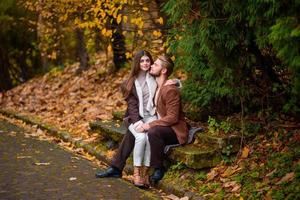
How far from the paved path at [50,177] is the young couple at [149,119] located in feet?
1.13

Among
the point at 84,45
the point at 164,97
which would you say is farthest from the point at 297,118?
the point at 84,45

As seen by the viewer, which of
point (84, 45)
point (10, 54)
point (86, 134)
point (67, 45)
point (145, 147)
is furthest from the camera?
point (67, 45)

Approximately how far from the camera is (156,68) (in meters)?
7.80

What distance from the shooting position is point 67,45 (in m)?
24.0

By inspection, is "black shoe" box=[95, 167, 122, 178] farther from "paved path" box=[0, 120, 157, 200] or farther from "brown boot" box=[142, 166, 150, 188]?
"brown boot" box=[142, 166, 150, 188]

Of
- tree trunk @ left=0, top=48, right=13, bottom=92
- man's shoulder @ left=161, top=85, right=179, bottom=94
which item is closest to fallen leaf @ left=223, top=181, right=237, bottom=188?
man's shoulder @ left=161, top=85, right=179, bottom=94

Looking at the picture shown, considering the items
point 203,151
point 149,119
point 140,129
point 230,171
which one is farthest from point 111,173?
point 230,171

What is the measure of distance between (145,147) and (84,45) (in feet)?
34.7

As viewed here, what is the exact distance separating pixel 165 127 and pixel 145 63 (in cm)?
114

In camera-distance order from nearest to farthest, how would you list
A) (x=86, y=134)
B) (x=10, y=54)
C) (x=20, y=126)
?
(x=86, y=134) < (x=20, y=126) < (x=10, y=54)

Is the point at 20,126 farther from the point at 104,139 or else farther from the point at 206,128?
the point at 206,128

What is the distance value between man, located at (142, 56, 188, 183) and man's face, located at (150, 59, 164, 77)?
0.27 metres

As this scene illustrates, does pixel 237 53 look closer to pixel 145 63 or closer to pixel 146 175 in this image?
pixel 145 63

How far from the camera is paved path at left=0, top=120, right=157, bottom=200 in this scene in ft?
22.7
